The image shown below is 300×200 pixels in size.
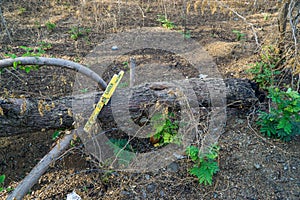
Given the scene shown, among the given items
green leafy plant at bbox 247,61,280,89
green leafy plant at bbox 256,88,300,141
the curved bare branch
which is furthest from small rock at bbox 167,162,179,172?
green leafy plant at bbox 247,61,280,89

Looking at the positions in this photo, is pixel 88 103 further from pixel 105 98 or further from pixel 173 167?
pixel 173 167

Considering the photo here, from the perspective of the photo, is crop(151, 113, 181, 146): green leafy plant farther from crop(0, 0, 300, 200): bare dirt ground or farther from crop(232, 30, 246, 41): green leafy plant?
crop(232, 30, 246, 41): green leafy plant

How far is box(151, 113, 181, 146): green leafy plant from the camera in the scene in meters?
2.29

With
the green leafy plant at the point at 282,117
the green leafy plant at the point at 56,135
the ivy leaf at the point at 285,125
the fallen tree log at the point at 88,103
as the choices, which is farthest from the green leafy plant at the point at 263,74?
the green leafy plant at the point at 56,135

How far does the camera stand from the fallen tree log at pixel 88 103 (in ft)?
7.17

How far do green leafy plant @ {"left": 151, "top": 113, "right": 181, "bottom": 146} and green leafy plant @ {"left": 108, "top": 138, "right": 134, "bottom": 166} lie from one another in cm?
26

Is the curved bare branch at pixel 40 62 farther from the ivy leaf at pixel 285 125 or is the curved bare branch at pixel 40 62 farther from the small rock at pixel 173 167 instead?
the ivy leaf at pixel 285 125

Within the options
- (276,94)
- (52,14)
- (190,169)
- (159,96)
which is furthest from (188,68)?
(52,14)

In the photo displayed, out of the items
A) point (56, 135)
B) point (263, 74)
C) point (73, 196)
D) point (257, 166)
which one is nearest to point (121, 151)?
point (73, 196)

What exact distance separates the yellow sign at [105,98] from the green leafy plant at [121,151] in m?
0.32

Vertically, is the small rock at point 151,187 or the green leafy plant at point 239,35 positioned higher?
the green leafy plant at point 239,35

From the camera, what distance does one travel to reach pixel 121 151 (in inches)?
90.5

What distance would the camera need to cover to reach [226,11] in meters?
4.99

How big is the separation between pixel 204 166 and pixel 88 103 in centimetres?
108
